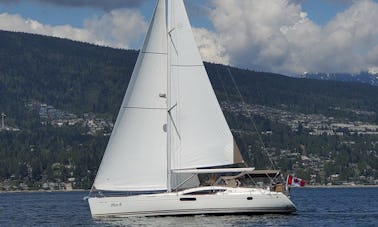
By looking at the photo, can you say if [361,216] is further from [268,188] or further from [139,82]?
[139,82]

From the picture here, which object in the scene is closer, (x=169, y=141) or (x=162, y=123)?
(x=169, y=141)

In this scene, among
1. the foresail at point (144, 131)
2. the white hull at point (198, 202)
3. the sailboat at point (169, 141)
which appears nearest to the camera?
the white hull at point (198, 202)

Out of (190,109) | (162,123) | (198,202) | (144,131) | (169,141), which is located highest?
(190,109)

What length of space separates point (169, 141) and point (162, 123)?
4.57 ft

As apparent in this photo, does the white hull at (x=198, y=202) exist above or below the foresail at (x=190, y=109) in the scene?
below

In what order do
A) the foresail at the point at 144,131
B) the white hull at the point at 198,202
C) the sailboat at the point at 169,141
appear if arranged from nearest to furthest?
the white hull at the point at 198,202 < the sailboat at the point at 169,141 < the foresail at the point at 144,131

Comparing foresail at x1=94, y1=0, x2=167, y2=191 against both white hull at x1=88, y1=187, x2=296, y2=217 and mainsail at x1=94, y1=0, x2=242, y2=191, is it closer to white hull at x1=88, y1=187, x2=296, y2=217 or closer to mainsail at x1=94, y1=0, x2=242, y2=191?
mainsail at x1=94, y1=0, x2=242, y2=191

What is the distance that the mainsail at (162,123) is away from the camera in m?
62.2

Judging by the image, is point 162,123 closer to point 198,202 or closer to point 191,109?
point 191,109

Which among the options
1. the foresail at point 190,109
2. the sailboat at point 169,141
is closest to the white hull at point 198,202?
the sailboat at point 169,141

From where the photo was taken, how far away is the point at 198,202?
61.8m

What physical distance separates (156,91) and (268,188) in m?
10.1

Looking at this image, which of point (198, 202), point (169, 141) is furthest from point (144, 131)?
point (198, 202)

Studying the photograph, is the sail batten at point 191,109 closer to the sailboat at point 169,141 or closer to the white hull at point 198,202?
the sailboat at point 169,141
